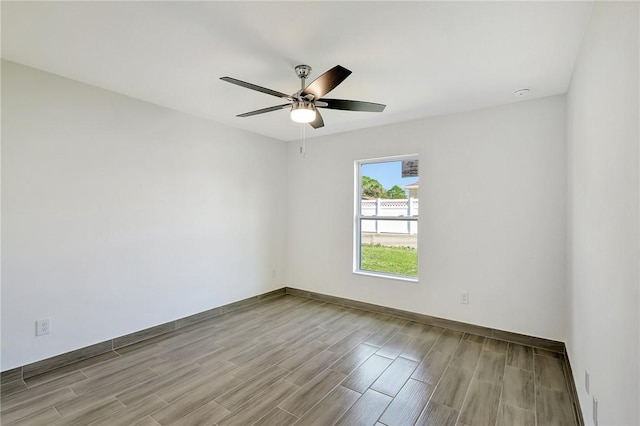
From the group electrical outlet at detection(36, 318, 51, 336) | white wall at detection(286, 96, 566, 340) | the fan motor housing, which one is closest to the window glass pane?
white wall at detection(286, 96, 566, 340)

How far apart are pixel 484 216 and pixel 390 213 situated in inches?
46.1

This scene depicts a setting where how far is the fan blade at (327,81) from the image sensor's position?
6.15 feet

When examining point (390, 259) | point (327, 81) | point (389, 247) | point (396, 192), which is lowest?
point (390, 259)

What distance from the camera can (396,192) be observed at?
13.3 ft

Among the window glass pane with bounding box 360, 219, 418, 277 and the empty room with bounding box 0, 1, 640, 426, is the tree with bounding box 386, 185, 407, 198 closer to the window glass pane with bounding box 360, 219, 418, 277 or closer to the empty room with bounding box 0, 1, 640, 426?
the empty room with bounding box 0, 1, 640, 426

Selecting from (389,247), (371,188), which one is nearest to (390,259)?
(389,247)

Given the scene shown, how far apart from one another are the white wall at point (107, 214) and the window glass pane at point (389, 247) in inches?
69.8

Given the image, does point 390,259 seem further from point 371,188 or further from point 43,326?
point 43,326

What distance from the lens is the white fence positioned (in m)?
3.93

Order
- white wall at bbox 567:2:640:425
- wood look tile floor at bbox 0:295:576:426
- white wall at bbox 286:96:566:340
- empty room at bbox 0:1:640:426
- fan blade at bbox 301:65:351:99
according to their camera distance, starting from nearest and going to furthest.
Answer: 1. white wall at bbox 567:2:640:425
2. empty room at bbox 0:1:640:426
3. fan blade at bbox 301:65:351:99
4. wood look tile floor at bbox 0:295:576:426
5. white wall at bbox 286:96:566:340

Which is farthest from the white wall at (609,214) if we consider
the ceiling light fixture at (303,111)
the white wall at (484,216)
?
the ceiling light fixture at (303,111)

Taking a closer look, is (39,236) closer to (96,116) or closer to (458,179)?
(96,116)

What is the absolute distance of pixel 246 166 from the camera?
4.38m

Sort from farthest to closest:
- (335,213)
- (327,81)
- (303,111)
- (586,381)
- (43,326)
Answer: (335,213)
(43,326)
(303,111)
(327,81)
(586,381)
